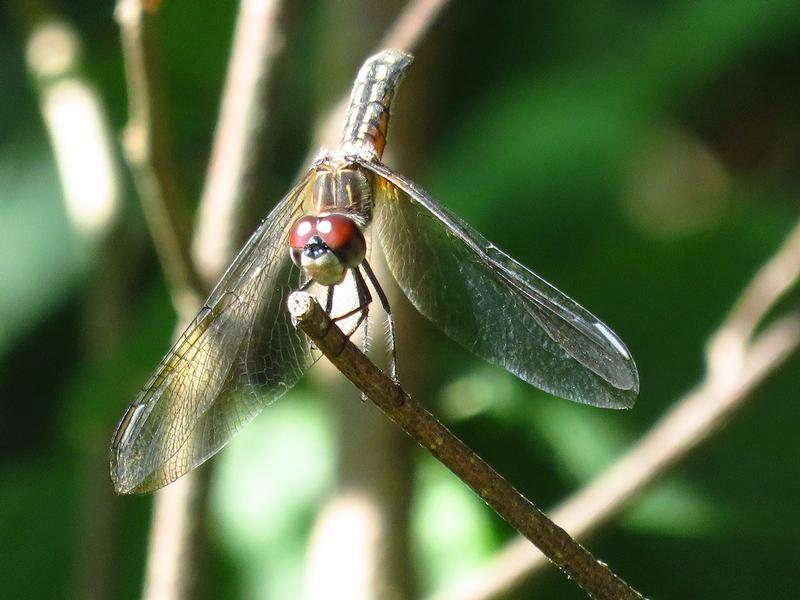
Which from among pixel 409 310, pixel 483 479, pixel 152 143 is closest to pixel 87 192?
pixel 409 310

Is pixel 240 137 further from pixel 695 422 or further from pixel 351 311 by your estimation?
pixel 695 422

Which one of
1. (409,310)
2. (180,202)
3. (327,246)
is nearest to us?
(327,246)

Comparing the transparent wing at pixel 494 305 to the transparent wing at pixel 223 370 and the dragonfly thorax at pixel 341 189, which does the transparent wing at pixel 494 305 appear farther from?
the transparent wing at pixel 223 370

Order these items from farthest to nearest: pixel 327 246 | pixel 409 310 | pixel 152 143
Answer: pixel 409 310 → pixel 152 143 → pixel 327 246

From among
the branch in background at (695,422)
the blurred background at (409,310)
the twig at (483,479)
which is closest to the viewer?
the twig at (483,479)

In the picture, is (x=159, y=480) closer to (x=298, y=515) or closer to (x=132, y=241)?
(x=298, y=515)

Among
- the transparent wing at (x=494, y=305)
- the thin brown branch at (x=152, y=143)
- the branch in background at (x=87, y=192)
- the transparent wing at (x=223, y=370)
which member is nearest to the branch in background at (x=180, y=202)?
the thin brown branch at (x=152, y=143)

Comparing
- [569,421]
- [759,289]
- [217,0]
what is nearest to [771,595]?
[569,421]
